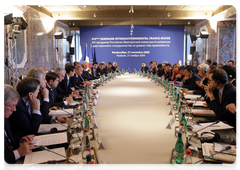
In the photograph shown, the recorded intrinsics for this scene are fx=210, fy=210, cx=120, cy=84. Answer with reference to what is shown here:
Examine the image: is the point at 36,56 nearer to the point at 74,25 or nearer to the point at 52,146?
the point at 74,25

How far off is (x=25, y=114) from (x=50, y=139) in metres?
0.47

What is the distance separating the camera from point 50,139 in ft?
4.92

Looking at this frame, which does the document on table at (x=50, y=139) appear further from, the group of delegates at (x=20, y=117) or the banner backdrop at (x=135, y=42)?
the banner backdrop at (x=135, y=42)

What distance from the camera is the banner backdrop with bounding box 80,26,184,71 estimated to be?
459 inches

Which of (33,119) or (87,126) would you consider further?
(33,119)

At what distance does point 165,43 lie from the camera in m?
11.7

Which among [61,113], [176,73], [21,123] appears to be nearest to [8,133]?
[21,123]

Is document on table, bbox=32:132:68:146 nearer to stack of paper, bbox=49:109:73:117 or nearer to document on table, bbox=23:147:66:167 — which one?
document on table, bbox=23:147:66:167

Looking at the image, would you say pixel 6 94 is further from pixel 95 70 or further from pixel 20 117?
pixel 95 70

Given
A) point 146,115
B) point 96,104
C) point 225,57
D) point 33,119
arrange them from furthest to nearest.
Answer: point 225,57 → point 96,104 → point 146,115 → point 33,119

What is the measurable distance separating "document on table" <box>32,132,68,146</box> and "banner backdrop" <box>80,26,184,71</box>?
33.9 ft

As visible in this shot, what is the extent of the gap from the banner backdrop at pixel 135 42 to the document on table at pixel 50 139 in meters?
10.3

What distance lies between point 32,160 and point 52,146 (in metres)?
0.19

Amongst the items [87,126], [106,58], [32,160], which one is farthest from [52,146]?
[106,58]
